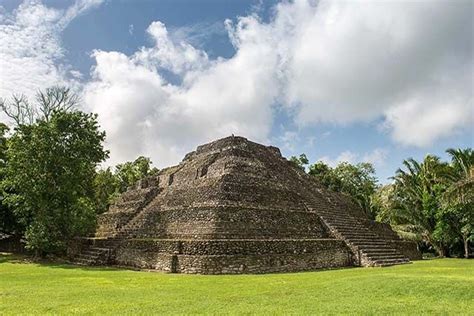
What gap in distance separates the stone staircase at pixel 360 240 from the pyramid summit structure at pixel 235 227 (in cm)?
5

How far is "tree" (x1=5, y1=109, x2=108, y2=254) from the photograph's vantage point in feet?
69.0

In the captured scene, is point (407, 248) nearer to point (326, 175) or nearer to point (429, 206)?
point (429, 206)

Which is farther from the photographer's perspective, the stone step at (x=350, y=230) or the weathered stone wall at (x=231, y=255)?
the stone step at (x=350, y=230)

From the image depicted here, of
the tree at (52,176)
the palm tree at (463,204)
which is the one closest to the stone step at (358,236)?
the palm tree at (463,204)

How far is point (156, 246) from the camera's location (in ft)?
56.2

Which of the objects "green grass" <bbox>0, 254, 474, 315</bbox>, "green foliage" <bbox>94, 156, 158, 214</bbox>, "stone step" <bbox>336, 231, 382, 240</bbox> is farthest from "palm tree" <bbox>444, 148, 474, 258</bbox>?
"green foliage" <bbox>94, 156, 158, 214</bbox>

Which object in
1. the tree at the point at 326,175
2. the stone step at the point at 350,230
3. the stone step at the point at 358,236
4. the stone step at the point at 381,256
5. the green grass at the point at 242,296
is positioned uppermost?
the tree at the point at 326,175

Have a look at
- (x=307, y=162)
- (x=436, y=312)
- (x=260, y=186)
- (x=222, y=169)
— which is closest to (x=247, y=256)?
(x=260, y=186)

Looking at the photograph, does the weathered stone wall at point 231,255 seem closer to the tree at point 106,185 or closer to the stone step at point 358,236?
the stone step at point 358,236

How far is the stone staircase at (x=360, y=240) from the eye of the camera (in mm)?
18688

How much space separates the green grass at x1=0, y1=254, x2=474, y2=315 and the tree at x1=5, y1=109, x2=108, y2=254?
337 inches

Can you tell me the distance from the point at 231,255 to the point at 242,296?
5970 mm

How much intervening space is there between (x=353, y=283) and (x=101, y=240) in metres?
13.6

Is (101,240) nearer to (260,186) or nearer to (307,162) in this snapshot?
(260,186)
